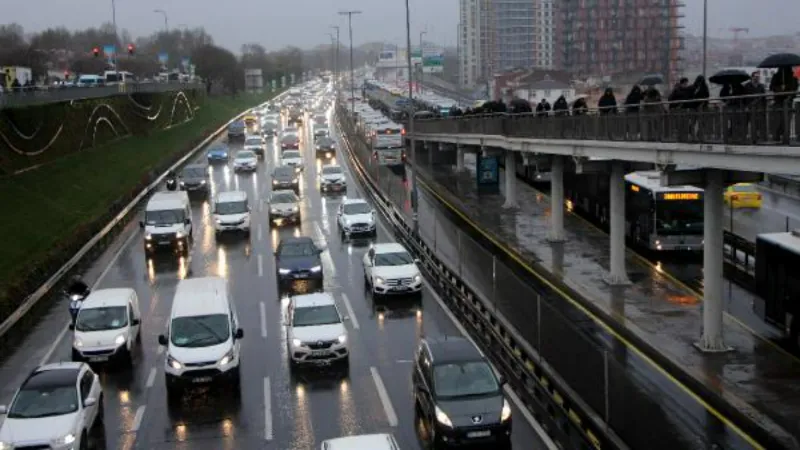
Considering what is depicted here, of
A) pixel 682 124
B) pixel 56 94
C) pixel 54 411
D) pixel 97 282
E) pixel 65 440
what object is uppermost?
pixel 56 94

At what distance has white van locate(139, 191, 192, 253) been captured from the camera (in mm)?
38594

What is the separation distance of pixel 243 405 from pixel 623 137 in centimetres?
1320

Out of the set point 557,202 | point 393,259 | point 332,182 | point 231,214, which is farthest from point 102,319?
point 332,182

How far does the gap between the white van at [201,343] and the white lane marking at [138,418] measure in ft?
2.53

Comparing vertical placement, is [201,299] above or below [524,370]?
above

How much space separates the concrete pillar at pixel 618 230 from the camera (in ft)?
102

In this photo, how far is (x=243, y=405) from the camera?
20281mm

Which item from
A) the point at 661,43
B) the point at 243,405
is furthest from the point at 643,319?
the point at 661,43

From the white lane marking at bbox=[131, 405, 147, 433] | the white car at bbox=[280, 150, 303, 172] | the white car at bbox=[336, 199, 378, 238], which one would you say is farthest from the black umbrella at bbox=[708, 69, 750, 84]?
the white car at bbox=[280, 150, 303, 172]

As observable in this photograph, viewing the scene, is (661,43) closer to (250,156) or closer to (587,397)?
(250,156)

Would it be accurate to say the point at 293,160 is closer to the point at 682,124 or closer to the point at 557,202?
the point at 557,202

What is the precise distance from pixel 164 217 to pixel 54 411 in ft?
74.5

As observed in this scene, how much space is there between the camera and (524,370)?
19719mm

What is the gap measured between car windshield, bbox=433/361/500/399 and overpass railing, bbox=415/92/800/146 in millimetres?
7159
